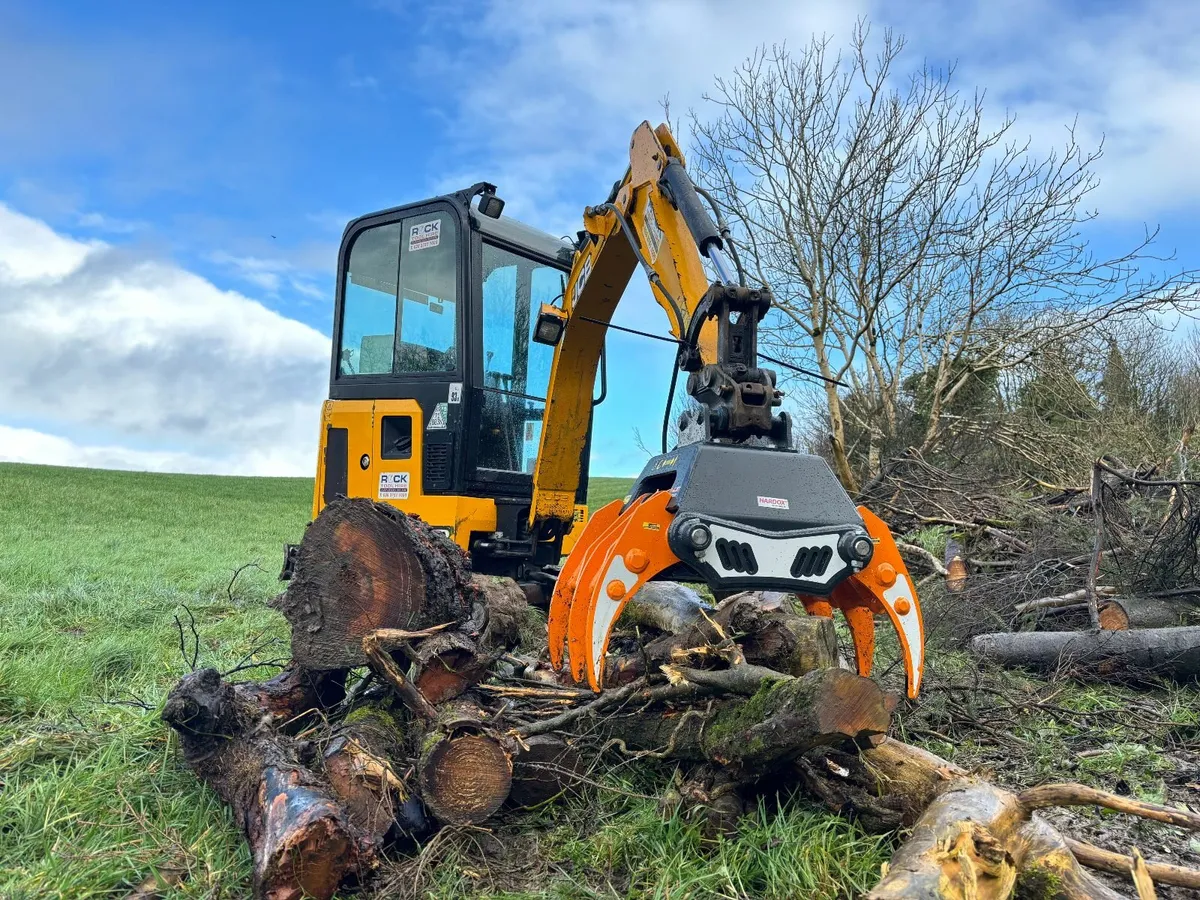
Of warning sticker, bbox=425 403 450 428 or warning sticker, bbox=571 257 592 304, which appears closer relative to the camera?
warning sticker, bbox=571 257 592 304

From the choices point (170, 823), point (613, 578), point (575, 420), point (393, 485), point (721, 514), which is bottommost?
point (170, 823)

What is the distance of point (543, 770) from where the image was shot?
3.11 metres

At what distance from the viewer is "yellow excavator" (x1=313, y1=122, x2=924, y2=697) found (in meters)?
3.00

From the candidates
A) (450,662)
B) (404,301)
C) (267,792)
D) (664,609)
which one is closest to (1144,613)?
(664,609)

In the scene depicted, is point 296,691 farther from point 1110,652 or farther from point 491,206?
point 1110,652

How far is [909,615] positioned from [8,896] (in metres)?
2.97

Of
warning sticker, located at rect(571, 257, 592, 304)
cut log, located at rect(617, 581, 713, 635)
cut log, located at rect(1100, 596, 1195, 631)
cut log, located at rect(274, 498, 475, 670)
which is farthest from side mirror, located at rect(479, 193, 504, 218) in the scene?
cut log, located at rect(1100, 596, 1195, 631)

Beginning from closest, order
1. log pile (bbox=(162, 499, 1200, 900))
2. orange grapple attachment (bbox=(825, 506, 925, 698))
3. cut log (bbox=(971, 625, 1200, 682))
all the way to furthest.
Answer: log pile (bbox=(162, 499, 1200, 900)) → orange grapple attachment (bbox=(825, 506, 925, 698)) → cut log (bbox=(971, 625, 1200, 682))

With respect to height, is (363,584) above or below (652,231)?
below

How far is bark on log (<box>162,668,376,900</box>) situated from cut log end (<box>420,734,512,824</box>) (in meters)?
0.25

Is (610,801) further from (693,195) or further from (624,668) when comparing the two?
(693,195)

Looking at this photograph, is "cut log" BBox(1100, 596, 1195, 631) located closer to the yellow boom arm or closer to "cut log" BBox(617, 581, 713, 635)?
"cut log" BBox(617, 581, 713, 635)

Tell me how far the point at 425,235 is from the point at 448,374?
1079mm

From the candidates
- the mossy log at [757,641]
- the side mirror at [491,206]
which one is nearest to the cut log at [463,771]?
the mossy log at [757,641]
